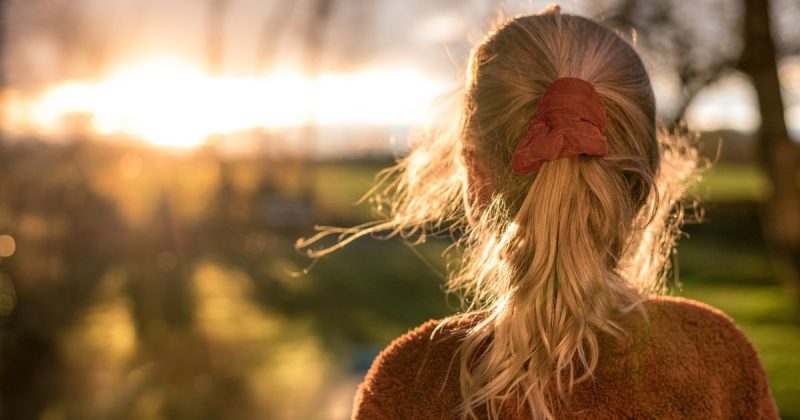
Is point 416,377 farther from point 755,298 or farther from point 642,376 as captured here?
point 755,298

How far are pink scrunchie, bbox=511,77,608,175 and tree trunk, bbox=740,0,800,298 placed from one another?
232 inches

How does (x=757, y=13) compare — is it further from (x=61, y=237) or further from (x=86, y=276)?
(x=86, y=276)

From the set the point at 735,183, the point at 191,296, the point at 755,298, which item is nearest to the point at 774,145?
the point at 755,298

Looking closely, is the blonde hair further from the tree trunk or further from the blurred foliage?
the tree trunk

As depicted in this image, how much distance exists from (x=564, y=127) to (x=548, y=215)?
13 cm

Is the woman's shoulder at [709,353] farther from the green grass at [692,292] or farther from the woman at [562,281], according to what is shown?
the green grass at [692,292]

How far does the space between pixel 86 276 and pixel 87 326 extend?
1.58 metres

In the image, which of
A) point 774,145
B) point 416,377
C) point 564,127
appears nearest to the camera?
point 564,127

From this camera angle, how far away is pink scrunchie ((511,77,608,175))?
122 centimetres

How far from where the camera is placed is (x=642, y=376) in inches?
50.2

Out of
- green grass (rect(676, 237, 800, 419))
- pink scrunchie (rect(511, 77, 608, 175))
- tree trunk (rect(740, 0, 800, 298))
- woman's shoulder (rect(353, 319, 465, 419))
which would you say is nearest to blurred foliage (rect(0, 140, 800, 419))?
green grass (rect(676, 237, 800, 419))

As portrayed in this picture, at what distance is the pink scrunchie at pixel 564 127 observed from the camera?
1217 millimetres

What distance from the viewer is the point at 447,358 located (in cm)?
134

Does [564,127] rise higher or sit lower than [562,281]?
higher
